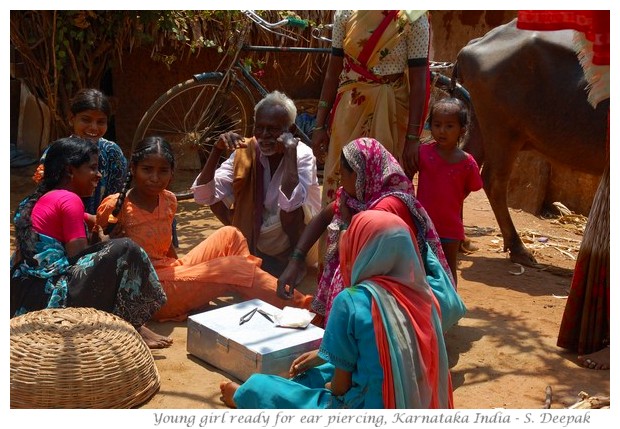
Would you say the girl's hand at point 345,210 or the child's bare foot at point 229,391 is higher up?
the girl's hand at point 345,210

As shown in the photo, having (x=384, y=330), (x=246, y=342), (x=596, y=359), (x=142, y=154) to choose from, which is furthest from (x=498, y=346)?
(x=142, y=154)

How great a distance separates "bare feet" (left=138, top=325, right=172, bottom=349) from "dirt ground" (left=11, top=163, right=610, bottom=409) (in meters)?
0.04

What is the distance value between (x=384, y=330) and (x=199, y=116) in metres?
5.22

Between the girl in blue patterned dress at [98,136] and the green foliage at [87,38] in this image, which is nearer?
the girl in blue patterned dress at [98,136]

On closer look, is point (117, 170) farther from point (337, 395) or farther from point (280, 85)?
point (280, 85)

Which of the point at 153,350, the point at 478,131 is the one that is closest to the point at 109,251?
the point at 153,350

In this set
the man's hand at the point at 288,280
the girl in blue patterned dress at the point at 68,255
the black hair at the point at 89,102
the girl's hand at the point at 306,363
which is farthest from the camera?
the black hair at the point at 89,102

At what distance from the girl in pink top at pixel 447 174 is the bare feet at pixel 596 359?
947 millimetres

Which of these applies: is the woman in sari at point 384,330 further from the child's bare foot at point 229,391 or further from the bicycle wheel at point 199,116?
the bicycle wheel at point 199,116

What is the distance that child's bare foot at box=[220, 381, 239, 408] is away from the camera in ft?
11.6

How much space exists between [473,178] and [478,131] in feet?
4.47

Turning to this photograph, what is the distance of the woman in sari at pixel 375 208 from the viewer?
12.4 feet

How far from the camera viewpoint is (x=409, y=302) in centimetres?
295

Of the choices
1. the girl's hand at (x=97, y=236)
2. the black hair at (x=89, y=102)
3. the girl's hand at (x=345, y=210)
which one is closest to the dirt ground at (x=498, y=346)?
the girl's hand at (x=97, y=236)
